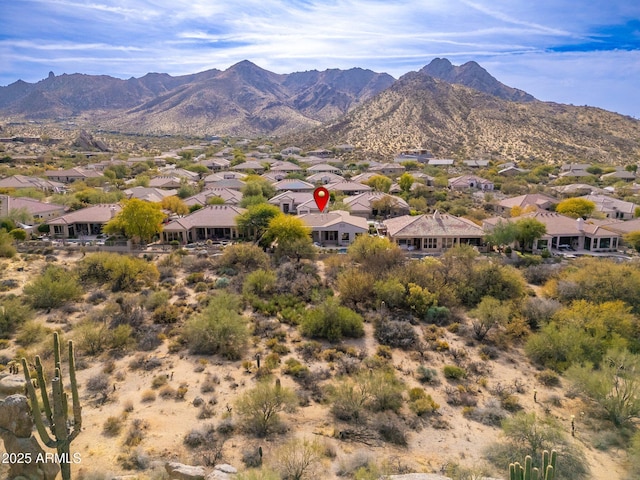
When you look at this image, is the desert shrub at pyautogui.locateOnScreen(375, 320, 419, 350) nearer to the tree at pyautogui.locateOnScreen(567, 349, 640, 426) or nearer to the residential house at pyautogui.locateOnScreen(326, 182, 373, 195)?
the tree at pyautogui.locateOnScreen(567, 349, 640, 426)

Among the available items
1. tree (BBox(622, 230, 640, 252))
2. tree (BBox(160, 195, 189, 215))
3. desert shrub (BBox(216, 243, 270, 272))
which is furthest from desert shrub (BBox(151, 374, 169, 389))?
tree (BBox(622, 230, 640, 252))

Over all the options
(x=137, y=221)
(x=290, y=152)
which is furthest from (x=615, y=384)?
(x=290, y=152)

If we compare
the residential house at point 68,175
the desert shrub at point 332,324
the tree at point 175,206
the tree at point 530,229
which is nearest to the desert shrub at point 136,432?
the desert shrub at point 332,324

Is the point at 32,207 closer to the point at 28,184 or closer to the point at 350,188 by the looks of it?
the point at 28,184

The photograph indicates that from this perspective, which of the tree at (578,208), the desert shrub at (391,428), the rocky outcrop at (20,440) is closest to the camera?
the rocky outcrop at (20,440)

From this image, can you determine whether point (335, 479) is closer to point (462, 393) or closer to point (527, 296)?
point (462, 393)

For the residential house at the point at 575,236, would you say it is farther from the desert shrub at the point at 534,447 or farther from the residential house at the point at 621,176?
the residential house at the point at 621,176
